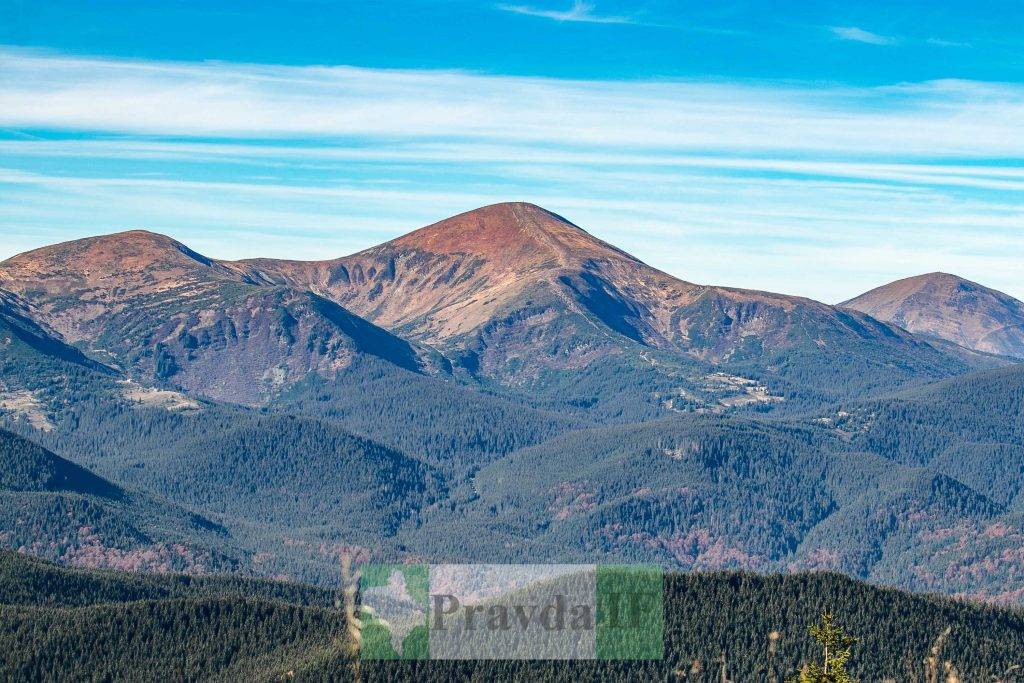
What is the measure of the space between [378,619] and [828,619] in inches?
1477

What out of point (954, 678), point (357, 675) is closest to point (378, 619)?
point (357, 675)

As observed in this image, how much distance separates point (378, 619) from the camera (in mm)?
97375

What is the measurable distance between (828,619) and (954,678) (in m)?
17.2

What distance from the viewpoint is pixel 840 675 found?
11488cm

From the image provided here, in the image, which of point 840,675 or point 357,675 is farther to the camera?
point 840,675

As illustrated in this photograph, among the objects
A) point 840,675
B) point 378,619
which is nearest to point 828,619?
point 840,675

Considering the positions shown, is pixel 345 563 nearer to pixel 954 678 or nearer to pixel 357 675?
pixel 357 675

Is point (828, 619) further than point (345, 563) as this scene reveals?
Yes

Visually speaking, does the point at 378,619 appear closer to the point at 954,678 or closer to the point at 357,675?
the point at 357,675

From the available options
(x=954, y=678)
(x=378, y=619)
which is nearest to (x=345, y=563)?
(x=378, y=619)

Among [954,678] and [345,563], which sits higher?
[345,563]

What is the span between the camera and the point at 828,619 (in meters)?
118

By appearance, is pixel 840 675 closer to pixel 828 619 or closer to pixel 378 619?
pixel 828 619

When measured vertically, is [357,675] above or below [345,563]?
below
